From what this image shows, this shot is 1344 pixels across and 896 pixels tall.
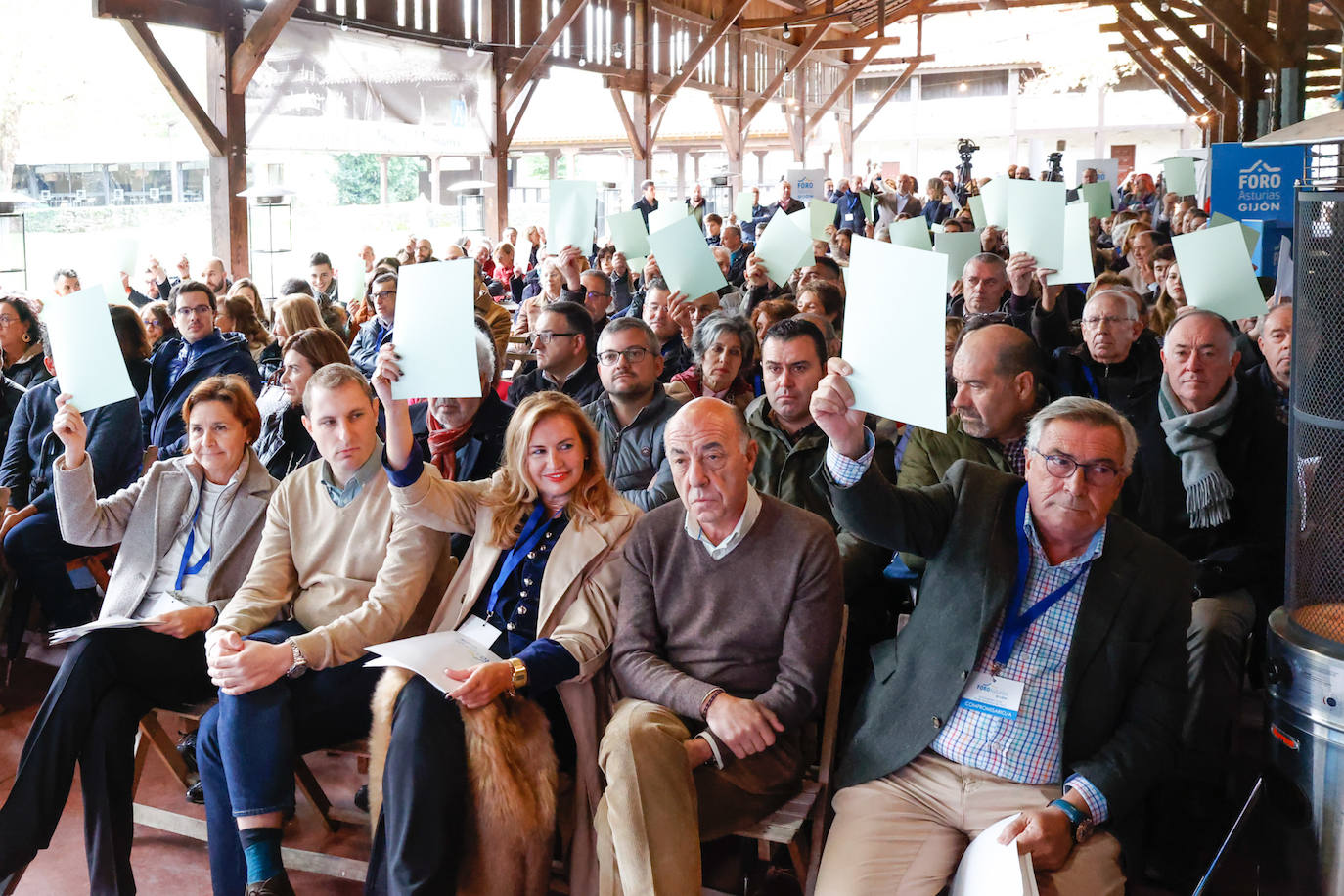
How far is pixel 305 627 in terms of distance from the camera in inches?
114

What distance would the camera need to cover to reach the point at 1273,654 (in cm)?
234

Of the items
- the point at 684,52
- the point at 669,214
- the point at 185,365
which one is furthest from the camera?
the point at 684,52

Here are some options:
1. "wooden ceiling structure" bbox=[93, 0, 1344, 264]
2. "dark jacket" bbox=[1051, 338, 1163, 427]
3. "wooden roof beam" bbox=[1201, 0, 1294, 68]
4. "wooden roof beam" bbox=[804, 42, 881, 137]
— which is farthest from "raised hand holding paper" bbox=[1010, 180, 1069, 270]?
"wooden roof beam" bbox=[804, 42, 881, 137]

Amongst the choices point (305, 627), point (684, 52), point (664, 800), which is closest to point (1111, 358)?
point (664, 800)

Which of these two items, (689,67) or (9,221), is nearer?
(9,221)

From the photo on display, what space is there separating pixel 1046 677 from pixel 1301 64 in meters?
8.95

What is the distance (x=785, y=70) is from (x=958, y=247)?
14.4 meters

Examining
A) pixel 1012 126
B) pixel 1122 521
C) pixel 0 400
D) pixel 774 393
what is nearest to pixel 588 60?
pixel 0 400

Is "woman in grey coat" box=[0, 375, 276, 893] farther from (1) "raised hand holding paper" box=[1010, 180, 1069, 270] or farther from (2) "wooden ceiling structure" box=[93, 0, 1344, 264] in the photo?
(2) "wooden ceiling structure" box=[93, 0, 1344, 264]

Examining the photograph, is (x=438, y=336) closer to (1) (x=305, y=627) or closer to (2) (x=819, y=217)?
(1) (x=305, y=627)

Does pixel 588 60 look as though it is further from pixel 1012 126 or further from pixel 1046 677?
pixel 1012 126

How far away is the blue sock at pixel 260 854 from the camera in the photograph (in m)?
2.47

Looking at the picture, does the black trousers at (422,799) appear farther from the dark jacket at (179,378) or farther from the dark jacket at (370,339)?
the dark jacket at (370,339)

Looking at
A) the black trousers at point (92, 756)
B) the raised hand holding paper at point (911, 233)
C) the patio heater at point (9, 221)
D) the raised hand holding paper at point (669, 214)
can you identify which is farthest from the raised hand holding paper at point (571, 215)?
the black trousers at point (92, 756)
